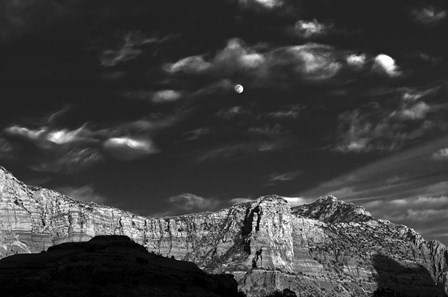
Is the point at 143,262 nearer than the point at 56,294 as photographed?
No

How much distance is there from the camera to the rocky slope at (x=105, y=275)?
422 feet

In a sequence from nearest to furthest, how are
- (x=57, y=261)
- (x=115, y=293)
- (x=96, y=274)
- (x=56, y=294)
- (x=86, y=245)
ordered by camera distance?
(x=56, y=294) < (x=115, y=293) < (x=96, y=274) < (x=57, y=261) < (x=86, y=245)

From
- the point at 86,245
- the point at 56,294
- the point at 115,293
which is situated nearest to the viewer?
the point at 56,294

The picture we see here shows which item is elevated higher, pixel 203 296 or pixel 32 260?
pixel 32 260

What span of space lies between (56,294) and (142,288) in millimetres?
21436

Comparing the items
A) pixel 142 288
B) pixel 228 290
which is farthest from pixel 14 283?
pixel 228 290

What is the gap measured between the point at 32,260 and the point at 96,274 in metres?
33.6

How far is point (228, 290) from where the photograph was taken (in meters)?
170

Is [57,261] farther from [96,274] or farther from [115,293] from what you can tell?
[115,293]

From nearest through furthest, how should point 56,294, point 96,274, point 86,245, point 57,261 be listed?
point 56,294
point 96,274
point 57,261
point 86,245

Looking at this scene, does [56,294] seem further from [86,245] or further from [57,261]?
[86,245]

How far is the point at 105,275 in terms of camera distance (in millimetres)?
141750

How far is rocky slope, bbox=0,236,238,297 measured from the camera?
128625mm

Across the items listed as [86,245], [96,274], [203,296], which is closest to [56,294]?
[96,274]
